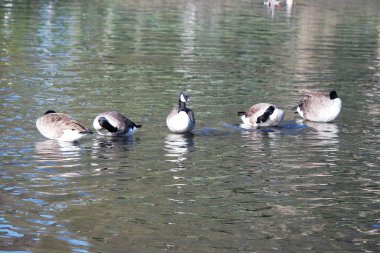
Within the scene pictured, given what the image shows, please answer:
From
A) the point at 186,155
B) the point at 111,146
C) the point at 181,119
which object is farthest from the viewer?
the point at 181,119

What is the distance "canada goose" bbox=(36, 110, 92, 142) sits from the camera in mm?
19344

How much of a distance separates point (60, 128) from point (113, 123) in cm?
135

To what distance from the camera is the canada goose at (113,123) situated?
2014 cm

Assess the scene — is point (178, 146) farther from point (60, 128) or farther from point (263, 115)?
point (263, 115)

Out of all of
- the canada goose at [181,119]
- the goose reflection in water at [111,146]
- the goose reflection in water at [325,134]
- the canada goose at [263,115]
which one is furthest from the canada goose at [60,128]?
the goose reflection in water at [325,134]

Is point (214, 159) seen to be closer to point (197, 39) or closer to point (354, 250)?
point (354, 250)

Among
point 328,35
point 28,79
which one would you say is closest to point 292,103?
point 28,79

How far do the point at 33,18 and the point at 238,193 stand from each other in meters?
40.7

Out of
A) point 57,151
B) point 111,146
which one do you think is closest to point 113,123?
point 111,146

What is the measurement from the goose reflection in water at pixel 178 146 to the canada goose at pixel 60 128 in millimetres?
1934

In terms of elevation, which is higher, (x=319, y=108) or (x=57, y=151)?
(x=319, y=108)

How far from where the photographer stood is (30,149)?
62.2 feet

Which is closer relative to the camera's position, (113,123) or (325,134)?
(113,123)

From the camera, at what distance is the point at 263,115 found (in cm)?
2183
